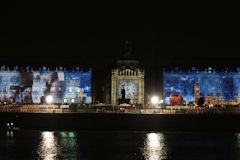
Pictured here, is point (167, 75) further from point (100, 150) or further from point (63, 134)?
point (100, 150)

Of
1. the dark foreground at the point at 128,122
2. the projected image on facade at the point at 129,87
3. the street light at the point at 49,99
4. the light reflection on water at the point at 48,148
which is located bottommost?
the light reflection on water at the point at 48,148

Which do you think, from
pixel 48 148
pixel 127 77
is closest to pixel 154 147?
pixel 48 148

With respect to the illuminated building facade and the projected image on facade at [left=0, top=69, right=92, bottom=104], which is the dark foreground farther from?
the illuminated building facade

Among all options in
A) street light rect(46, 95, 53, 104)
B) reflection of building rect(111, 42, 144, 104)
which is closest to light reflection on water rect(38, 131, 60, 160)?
street light rect(46, 95, 53, 104)

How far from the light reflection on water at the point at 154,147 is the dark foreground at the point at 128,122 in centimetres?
484

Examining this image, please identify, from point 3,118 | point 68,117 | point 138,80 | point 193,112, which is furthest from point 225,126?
point 138,80

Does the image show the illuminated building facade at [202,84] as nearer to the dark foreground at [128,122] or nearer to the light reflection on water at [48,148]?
the dark foreground at [128,122]

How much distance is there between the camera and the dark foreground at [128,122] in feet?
258

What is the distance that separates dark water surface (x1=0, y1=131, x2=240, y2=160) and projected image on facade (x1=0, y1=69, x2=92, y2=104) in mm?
54915

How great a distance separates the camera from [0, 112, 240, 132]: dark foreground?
78.7 meters

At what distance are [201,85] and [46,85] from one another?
29.1 meters

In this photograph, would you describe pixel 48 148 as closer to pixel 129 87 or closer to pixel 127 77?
pixel 127 77

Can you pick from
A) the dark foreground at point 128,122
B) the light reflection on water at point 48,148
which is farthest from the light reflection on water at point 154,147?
the light reflection on water at point 48,148

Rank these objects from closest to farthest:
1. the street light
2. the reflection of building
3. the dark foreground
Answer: the dark foreground < the street light < the reflection of building
